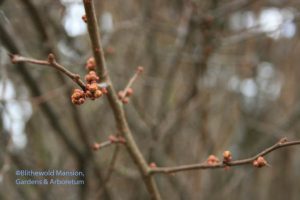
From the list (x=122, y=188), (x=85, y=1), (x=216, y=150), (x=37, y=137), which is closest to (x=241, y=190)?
(x=216, y=150)

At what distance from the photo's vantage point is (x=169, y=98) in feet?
11.5

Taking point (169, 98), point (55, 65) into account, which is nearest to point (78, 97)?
point (55, 65)

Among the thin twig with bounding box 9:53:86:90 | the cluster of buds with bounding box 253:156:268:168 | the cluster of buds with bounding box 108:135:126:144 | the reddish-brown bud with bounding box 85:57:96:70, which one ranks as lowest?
the cluster of buds with bounding box 253:156:268:168

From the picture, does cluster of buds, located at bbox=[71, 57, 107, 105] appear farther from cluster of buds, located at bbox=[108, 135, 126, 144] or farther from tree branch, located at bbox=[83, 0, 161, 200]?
cluster of buds, located at bbox=[108, 135, 126, 144]

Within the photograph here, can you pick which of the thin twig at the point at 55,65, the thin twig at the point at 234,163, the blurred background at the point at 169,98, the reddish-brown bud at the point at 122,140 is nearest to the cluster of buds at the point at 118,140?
the reddish-brown bud at the point at 122,140

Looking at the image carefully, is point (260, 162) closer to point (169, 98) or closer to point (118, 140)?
point (118, 140)

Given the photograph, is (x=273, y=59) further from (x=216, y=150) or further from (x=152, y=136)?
(x=152, y=136)

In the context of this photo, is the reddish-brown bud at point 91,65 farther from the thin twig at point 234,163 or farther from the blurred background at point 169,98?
the blurred background at point 169,98

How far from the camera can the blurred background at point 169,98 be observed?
9.04ft

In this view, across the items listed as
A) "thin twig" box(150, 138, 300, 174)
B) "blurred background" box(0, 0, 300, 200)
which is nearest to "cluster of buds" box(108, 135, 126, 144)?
"thin twig" box(150, 138, 300, 174)

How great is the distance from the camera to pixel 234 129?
12.2 feet

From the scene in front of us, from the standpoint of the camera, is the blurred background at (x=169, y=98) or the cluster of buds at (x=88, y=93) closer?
the cluster of buds at (x=88, y=93)

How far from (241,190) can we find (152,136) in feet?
4.32

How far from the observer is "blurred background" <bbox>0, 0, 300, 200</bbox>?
2754 millimetres
